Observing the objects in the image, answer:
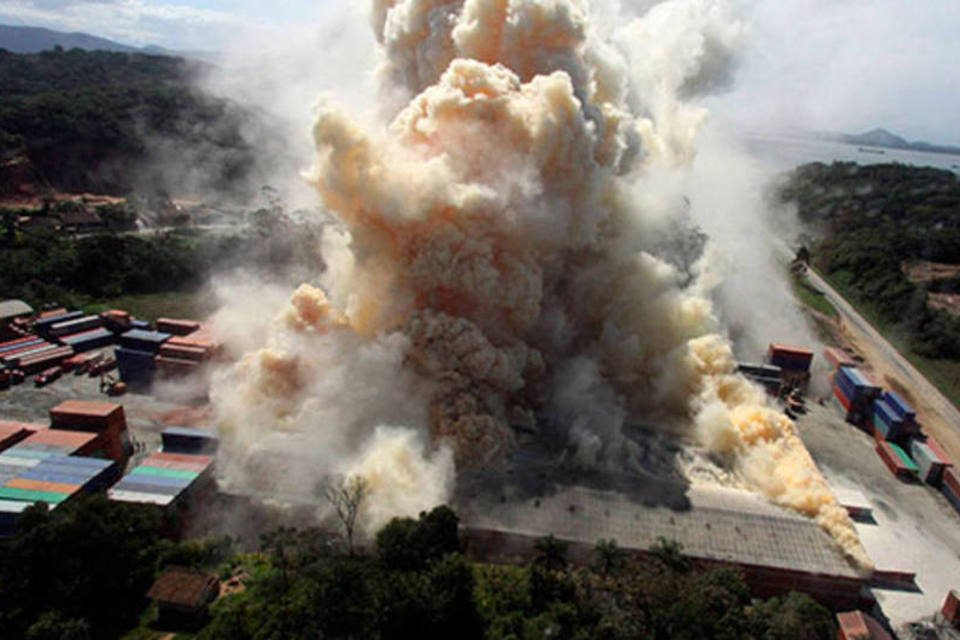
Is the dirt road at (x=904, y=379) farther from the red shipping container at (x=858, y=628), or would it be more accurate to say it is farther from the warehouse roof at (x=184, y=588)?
the warehouse roof at (x=184, y=588)

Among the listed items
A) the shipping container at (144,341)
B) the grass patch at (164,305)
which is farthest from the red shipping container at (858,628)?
the grass patch at (164,305)

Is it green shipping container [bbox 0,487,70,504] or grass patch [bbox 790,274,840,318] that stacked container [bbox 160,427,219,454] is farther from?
grass patch [bbox 790,274,840,318]

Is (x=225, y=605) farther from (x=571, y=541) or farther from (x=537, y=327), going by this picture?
(x=537, y=327)

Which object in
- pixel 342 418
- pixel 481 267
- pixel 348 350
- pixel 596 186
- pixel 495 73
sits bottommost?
pixel 342 418

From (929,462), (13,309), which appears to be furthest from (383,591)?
(13,309)

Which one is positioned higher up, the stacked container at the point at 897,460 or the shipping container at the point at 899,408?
the shipping container at the point at 899,408

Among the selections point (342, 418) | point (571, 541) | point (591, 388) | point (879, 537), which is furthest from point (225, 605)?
point (879, 537)

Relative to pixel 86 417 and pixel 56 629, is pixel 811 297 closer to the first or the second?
pixel 86 417
